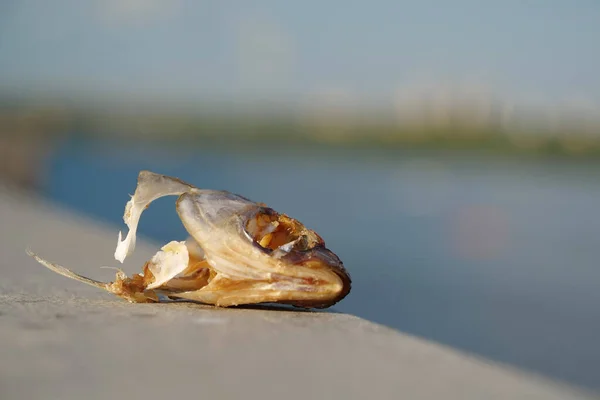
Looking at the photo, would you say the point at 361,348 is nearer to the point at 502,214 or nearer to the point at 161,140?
the point at 502,214

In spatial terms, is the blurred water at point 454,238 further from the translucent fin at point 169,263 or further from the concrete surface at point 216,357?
the translucent fin at point 169,263

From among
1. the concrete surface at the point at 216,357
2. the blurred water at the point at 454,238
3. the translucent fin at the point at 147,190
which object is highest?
the translucent fin at the point at 147,190

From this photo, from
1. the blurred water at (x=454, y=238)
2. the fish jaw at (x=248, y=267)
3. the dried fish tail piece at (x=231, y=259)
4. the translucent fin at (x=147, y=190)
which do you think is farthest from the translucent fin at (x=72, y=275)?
the blurred water at (x=454, y=238)

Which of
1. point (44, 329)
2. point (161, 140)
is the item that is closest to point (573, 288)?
point (44, 329)

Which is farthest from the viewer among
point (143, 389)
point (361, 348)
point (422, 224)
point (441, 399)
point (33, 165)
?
point (33, 165)

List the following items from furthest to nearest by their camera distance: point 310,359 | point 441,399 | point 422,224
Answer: point 422,224, point 310,359, point 441,399

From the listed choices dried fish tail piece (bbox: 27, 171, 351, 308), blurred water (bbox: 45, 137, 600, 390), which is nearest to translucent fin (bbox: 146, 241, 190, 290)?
dried fish tail piece (bbox: 27, 171, 351, 308)
